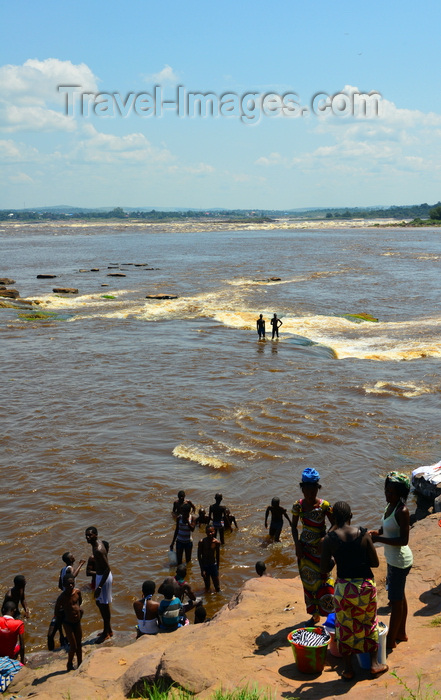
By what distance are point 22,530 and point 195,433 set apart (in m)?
5.49

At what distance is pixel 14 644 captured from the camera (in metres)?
7.11

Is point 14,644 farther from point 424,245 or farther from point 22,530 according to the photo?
point 424,245

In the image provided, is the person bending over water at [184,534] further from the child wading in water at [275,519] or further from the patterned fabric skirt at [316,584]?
the patterned fabric skirt at [316,584]

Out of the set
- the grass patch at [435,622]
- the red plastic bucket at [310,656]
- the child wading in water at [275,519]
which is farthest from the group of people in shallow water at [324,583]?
the child wading in water at [275,519]

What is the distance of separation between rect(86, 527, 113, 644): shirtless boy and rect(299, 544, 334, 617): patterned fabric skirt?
2741 millimetres

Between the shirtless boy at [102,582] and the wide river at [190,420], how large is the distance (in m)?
0.44

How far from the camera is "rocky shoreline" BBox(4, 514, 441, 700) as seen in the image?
5227mm

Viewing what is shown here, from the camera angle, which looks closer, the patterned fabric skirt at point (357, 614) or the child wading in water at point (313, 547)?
the patterned fabric skirt at point (357, 614)

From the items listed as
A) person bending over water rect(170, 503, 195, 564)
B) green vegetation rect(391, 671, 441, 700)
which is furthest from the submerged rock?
green vegetation rect(391, 671, 441, 700)

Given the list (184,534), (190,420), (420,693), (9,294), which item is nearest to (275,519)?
(184,534)

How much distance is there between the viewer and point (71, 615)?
702 cm

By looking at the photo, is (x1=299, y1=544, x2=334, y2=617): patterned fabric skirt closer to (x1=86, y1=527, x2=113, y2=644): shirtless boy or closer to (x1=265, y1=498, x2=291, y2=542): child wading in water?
(x1=86, y1=527, x2=113, y2=644): shirtless boy

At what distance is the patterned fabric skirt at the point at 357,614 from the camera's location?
5137 millimetres

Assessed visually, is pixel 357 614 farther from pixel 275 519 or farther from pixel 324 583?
pixel 275 519
